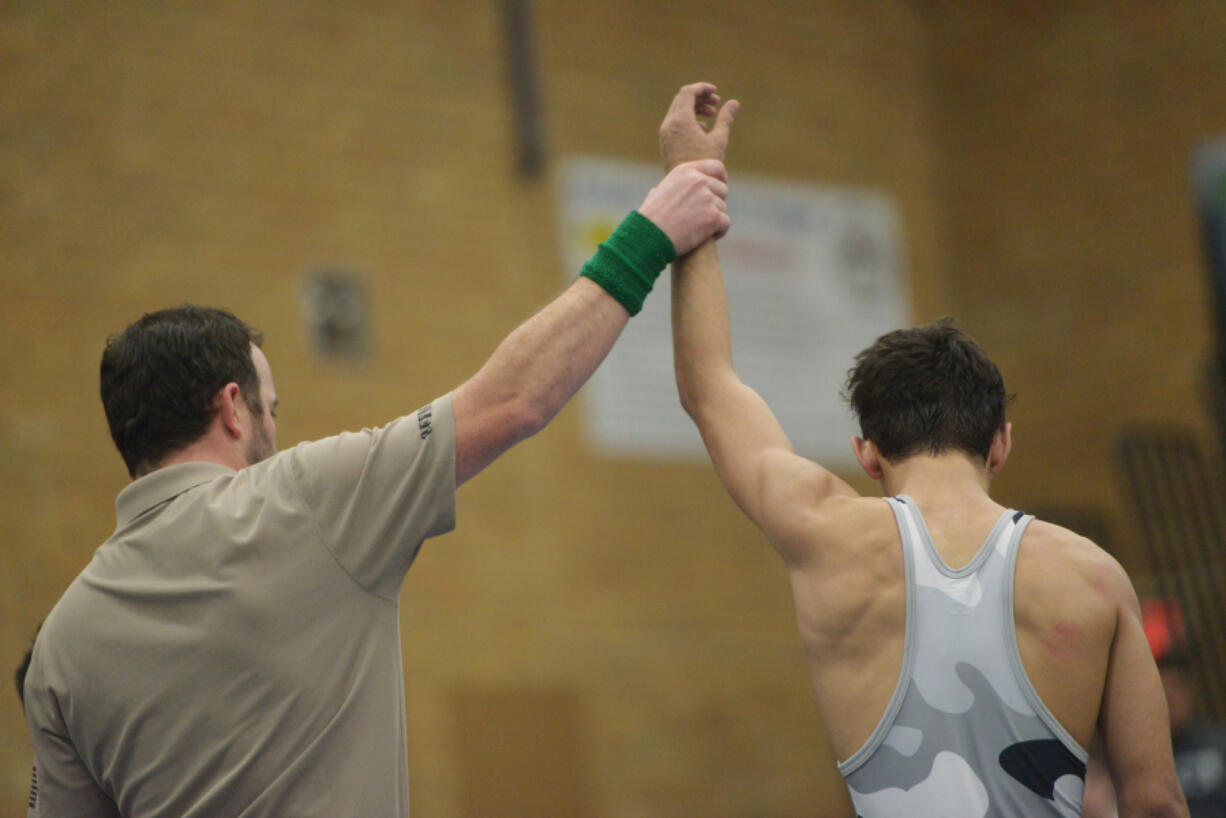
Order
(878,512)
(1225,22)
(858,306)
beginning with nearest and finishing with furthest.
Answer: (878,512)
(1225,22)
(858,306)

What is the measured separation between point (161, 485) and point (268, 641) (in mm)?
284

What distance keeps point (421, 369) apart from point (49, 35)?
2.01 meters

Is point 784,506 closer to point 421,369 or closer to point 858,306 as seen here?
point 421,369

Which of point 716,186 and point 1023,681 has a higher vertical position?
point 716,186

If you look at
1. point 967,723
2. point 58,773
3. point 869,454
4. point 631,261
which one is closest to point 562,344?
point 631,261

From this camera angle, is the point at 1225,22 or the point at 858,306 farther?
the point at 858,306

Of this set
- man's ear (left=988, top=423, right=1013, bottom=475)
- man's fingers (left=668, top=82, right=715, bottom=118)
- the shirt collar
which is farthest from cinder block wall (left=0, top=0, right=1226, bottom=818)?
man's ear (left=988, top=423, right=1013, bottom=475)

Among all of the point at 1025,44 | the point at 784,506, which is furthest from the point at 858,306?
the point at 784,506

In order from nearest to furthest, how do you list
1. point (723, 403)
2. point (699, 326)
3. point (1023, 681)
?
point (1023, 681)
point (723, 403)
point (699, 326)

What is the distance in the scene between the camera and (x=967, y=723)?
168 centimetres

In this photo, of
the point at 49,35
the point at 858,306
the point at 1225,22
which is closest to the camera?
the point at 49,35

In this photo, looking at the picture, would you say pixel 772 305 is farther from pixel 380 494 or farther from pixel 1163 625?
pixel 380 494

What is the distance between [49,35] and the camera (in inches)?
216

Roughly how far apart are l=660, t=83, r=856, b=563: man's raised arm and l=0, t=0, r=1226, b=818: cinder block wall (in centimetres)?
372
